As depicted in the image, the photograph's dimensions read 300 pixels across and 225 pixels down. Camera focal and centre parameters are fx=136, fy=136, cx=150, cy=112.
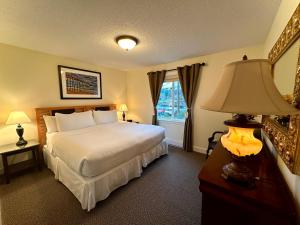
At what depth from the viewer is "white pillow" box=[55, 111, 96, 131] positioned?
2.76 metres

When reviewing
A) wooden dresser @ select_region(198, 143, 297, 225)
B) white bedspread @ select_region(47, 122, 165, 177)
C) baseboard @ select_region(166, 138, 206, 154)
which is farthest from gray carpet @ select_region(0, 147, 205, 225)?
baseboard @ select_region(166, 138, 206, 154)

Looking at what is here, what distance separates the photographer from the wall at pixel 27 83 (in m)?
2.46

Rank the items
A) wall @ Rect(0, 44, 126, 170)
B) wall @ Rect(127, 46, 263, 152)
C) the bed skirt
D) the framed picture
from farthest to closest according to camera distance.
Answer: the framed picture
wall @ Rect(127, 46, 263, 152)
wall @ Rect(0, 44, 126, 170)
the bed skirt

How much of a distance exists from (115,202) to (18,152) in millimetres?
1883

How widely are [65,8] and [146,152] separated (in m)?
2.41

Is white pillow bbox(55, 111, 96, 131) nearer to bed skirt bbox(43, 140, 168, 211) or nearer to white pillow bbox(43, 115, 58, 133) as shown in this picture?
white pillow bbox(43, 115, 58, 133)

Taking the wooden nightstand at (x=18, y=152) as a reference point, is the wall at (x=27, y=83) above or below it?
above

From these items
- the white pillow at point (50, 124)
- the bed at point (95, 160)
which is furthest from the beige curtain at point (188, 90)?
the white pillow at point (50, 124)

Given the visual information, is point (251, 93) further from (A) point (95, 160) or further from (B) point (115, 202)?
(B) point (115, 202)

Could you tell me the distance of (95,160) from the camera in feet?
5.51

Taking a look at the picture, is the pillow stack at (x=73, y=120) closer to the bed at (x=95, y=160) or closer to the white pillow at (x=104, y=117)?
the white pillow at (x=104, y=117)

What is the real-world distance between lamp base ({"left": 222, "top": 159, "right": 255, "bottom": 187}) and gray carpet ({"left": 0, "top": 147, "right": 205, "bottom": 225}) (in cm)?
106

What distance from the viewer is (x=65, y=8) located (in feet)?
5.01

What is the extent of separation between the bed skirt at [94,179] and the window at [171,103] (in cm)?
166
